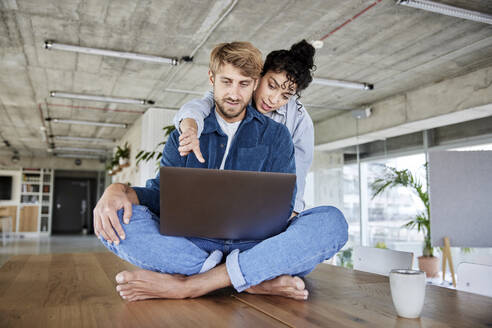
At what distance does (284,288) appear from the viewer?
3.65ft

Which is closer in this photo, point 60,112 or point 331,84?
point 331,84

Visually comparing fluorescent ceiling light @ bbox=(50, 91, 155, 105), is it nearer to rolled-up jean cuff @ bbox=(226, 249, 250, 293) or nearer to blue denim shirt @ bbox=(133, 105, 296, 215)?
blue denim shirt @ bbox=(133, 105, 296, 215)

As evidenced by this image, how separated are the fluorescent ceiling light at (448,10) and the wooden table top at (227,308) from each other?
2723 mm

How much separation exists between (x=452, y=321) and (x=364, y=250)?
110 cm

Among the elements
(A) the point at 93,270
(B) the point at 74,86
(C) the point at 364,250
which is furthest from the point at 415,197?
(A) the point at 93,270

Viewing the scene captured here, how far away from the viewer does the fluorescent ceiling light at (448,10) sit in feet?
11.0

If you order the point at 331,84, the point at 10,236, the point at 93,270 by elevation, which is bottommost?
the point at 10,236

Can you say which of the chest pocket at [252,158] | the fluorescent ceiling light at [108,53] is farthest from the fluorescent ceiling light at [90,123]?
the chest pocket at [252,158]

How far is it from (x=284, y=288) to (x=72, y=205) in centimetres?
1641

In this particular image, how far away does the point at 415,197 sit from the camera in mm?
6562

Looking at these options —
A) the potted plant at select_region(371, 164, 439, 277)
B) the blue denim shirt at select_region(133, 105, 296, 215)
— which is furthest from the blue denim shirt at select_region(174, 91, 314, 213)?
the potted plant at select_region(371, 164, 439, 277)

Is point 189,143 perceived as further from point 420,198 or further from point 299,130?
point 420,198

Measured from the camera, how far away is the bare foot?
1.04 metres

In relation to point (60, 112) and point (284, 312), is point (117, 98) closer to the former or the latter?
point (60, 112)
